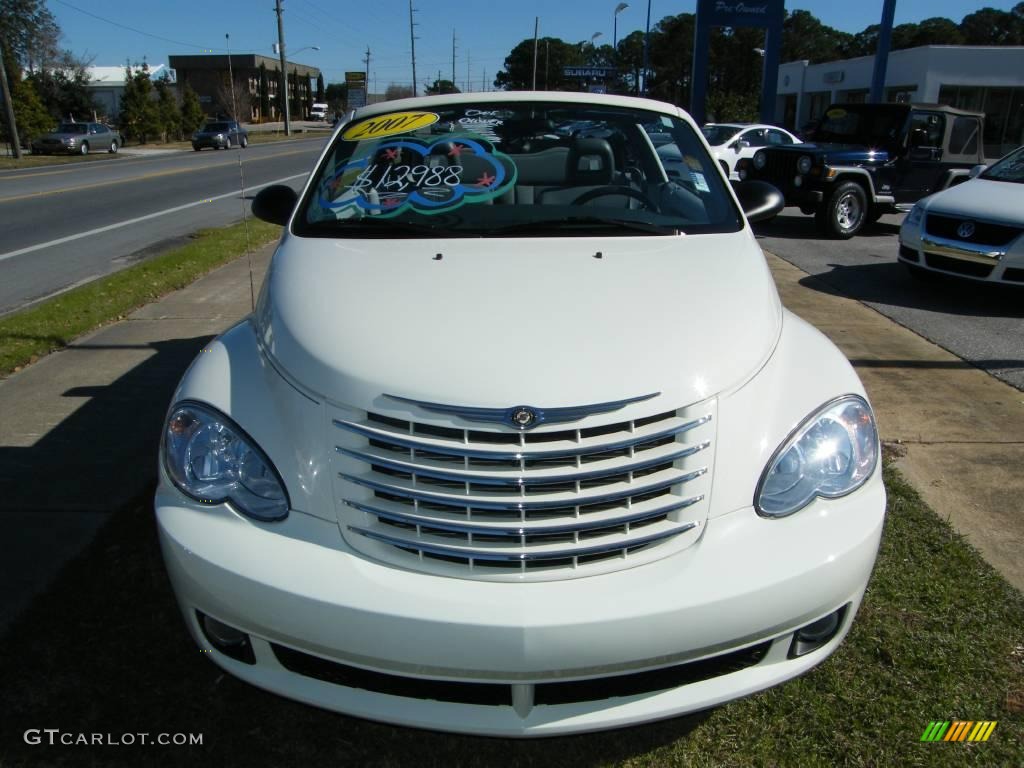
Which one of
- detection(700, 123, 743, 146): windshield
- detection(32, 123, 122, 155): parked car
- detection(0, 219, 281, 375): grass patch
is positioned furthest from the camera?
detection(32, 123, 122, 155): parked car

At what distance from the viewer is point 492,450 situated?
1977 millimetres

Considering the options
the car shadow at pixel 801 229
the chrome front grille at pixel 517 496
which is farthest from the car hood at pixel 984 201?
the chrome front grille at pixel 517 496

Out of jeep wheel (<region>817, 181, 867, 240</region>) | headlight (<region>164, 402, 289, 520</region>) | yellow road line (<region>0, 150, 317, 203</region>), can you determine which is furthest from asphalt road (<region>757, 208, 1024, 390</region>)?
yellow road line (<region>0, 150, 317, 203</region>)

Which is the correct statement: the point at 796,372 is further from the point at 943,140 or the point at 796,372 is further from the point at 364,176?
the point at 943,140

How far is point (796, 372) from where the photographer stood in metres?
2.41

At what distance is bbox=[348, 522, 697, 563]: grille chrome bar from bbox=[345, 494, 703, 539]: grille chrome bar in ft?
0.14

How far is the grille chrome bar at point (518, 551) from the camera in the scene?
1971 mm

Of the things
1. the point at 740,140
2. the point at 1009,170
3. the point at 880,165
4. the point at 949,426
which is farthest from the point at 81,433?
the point at 740,140

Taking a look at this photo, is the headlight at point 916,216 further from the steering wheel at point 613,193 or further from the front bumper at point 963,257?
the steering wheel at point 613,193

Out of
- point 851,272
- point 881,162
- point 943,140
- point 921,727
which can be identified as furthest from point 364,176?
point 943,140

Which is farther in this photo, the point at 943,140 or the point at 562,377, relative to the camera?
the point at 943,140

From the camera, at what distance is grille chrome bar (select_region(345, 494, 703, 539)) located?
197 centimetres

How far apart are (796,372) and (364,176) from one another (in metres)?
1.99

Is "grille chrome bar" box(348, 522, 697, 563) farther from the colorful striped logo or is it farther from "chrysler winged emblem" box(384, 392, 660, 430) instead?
the colorful striped logo
